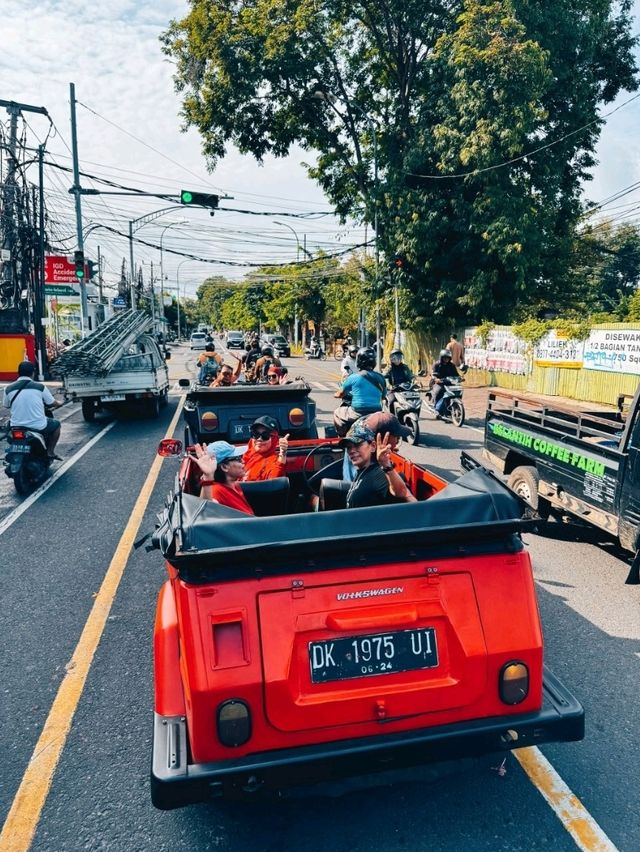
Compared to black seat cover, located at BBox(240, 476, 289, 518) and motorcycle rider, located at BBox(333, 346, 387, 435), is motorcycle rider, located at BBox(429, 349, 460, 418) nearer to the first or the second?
motorcycle rider, located at BBox(333, 346, 387, 435)

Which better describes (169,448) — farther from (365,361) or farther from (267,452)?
(365,361)

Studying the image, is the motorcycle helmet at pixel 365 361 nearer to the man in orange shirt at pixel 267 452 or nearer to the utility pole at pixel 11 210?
the man in orange shirt at pixel 267 452

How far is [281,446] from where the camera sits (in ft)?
17.0

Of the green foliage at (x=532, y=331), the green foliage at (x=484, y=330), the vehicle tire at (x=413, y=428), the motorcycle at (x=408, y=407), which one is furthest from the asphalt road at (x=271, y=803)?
the green foliage at (x=484, y=330)

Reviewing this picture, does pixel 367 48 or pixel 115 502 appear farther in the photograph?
pixel 367 48

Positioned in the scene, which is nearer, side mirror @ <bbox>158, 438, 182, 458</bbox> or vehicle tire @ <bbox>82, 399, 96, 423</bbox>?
side mirror @ <bbox>158, 438, 182, 458</bbox>

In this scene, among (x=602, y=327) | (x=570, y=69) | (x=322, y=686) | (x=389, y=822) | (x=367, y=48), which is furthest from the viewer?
(x=367, y=48)

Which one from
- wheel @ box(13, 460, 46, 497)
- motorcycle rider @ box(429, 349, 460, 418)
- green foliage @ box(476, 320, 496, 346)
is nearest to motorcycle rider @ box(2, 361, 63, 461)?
wheel @ box(13, 460, 46, 497)

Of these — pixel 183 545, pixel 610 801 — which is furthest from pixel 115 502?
pixel 610 801

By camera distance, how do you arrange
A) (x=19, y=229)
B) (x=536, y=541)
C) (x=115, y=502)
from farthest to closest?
1. (x=19, y=229)
2. (x=115, y=502)
3. (x=536, y=541)

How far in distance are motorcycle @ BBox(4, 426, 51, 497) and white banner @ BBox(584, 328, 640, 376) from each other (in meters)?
14.0

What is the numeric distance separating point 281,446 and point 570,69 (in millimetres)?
22387

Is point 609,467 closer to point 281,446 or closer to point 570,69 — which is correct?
point 281,446

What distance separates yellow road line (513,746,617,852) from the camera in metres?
2.73
